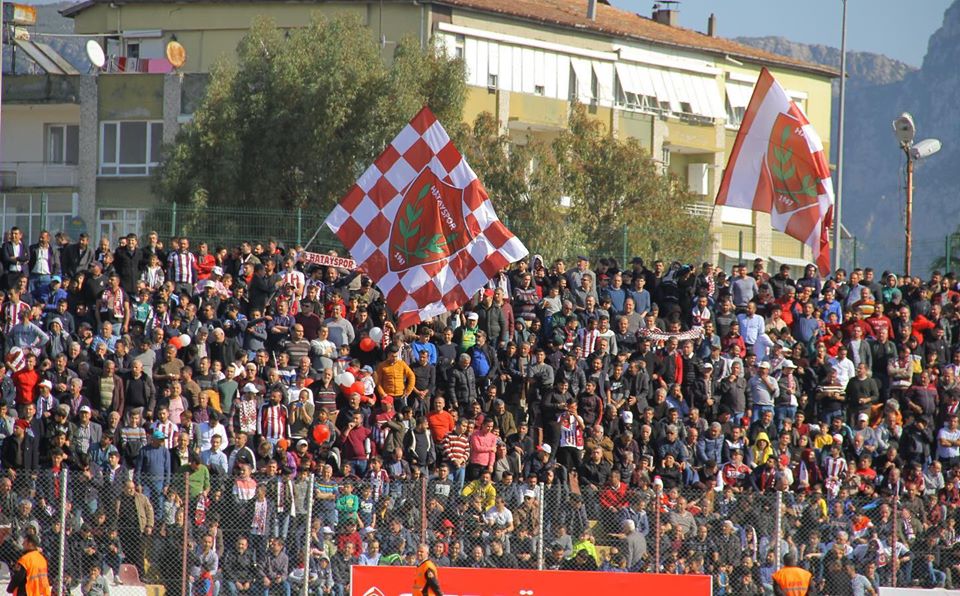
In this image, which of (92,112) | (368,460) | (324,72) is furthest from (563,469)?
(92,112)

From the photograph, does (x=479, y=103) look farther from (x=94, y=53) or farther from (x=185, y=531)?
(x=185, y=531)

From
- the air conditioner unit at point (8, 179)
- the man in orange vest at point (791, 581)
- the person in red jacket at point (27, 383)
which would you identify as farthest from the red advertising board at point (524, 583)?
the air conditioner unit at point (8, 179)

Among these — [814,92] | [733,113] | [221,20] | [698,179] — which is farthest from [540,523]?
[814,92]

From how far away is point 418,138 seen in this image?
2366 cm

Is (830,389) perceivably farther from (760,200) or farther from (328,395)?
(328,395)

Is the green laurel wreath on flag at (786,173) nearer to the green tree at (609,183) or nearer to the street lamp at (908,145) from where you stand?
the street lamp at (908,145)

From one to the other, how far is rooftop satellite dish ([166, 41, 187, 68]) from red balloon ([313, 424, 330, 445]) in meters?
28.8

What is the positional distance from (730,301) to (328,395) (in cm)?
697

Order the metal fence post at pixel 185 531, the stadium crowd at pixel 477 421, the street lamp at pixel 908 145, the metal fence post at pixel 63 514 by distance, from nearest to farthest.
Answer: the metal fence post at pixel 63 514 → the metal fence post at pixel 185 531 → the stadium crowd at pixel 477 421 → the street lamp at pixel 908 145

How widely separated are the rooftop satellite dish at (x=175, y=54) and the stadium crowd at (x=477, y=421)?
2427 cm

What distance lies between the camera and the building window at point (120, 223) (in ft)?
160

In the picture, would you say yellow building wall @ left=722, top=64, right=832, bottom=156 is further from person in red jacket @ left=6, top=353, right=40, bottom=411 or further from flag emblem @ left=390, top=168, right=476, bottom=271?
person in red jacket @ left=6, top=353, right=40, bottom=411

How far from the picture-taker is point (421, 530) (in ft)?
69.7

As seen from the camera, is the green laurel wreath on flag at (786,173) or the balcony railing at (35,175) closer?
the green laurel wreath on flag at (786,173)
